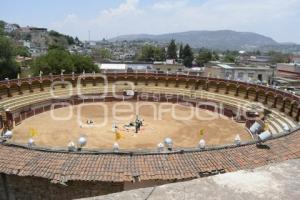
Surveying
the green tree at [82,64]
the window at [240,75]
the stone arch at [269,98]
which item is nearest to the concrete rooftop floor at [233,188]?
the stone arch at [269,98]

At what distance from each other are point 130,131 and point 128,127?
1180mm

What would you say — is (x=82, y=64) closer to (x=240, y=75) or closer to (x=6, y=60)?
(x=6, y=60)

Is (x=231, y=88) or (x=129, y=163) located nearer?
(x=129, y=163)

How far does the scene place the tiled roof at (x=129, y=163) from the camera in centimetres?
1105

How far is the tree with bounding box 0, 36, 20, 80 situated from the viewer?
50.8m

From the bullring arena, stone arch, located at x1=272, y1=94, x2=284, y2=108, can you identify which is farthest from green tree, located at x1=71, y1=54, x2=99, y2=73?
stone arch, located at x1=272, y1=94, x2=284, y2=108

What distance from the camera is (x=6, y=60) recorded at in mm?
51500

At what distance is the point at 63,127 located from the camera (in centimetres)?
2759

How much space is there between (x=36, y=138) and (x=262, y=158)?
59.2 ft

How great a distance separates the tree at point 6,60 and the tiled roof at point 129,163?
42.8m

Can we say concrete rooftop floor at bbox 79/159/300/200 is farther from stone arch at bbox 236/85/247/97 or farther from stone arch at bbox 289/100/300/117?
stone arch at bbox 236/85/247/97

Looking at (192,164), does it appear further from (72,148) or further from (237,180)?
(237,180)

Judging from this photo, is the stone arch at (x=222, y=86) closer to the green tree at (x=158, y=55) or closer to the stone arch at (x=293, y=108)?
the stone arch at (x=293, y=108)

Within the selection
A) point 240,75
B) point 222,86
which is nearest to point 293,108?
point 222,86
